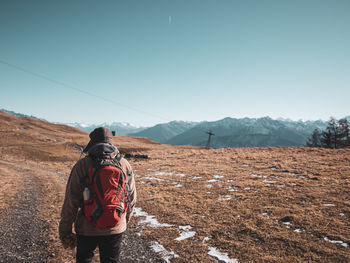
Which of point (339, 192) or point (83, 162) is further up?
point (83, 162)

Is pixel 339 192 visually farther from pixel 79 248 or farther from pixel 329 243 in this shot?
pixel 79 248

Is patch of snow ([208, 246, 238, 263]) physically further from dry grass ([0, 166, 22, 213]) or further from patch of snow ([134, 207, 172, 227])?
dry grass ([0, 166, 22, 213])

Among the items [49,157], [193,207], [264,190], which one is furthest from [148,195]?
[49,157]

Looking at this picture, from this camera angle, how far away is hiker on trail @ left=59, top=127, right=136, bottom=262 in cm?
325

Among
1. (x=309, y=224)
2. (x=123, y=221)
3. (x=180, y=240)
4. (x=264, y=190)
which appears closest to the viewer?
(x=123, y=221)

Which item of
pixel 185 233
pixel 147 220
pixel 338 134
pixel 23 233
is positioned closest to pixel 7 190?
pixel 23 233

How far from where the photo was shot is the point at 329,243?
21.4 ft

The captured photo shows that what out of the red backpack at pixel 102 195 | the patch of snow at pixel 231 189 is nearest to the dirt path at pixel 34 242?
the red backpack at pixel 102 195

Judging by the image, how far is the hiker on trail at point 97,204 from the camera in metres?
3.25

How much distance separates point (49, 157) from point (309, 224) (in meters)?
36.8

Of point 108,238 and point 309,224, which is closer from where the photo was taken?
point 108,238

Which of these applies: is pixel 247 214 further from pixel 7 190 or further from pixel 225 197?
pixel 7 190

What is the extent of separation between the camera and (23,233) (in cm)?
748

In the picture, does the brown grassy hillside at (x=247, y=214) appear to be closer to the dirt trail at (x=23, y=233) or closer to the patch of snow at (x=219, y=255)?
the patch of snow at (x=219, y=255)
